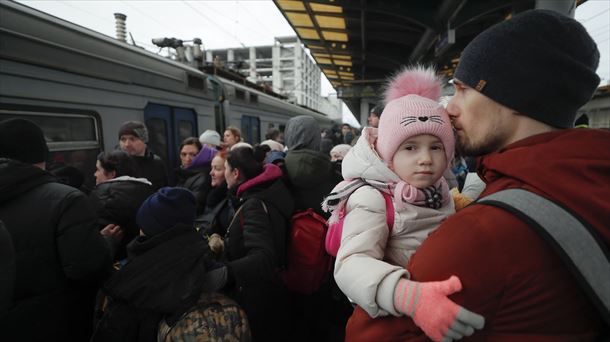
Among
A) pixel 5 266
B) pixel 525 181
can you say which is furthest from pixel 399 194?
pixel 5 266

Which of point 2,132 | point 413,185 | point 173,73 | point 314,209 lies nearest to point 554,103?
point 413,185

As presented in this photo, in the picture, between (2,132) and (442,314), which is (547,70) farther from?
(2,132)

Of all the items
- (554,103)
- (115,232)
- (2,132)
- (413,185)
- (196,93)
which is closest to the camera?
(554,103)

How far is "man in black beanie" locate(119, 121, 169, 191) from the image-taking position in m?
3.46

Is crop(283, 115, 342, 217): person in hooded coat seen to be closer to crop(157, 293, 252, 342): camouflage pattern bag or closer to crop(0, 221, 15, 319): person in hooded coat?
crop(157, 293, 252, 342): camouflage pattern bag

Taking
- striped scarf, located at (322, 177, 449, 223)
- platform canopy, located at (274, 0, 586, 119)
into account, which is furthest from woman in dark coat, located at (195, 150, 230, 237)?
platform canopy, located at (274, 0, 586, 119)

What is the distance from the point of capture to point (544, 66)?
0.79 metres

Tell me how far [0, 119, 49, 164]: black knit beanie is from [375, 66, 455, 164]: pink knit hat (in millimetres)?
1937

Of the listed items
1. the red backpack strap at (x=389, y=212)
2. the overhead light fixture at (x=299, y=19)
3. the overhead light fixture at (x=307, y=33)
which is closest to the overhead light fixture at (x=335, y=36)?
the overhead light fixture at (x=307, y=33)

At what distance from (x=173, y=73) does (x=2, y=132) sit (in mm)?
3922

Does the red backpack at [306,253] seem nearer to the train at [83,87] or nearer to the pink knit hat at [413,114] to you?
the pink knit hat at [413,114]

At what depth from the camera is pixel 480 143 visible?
88cm

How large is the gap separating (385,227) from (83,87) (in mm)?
3828

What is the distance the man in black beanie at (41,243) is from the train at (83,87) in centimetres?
120
